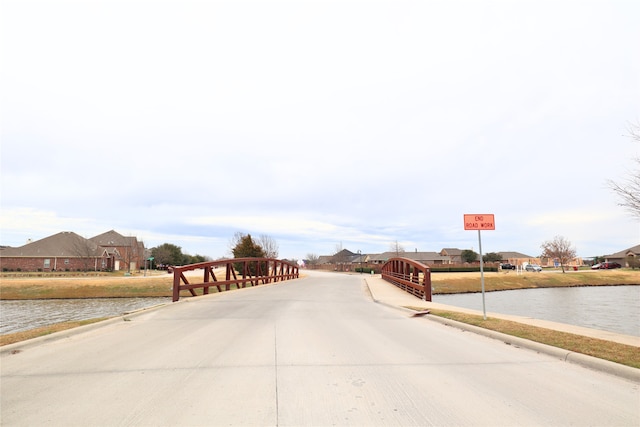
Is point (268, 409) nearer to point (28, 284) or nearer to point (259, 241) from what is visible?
point (28, 284)

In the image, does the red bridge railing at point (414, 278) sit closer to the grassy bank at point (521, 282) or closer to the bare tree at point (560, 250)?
the grassy bank at point (521, 282)

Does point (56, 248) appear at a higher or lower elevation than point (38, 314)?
higher

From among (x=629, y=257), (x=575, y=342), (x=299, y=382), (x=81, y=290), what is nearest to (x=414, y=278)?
(x=575, y=342)

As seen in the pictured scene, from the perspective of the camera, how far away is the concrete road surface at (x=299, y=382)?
144 inches

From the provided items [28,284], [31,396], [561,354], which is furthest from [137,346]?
[28,284]

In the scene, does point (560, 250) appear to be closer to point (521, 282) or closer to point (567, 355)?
point (521, 282)

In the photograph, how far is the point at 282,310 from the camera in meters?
11.8

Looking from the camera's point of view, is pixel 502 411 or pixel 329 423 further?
pixel 502 411

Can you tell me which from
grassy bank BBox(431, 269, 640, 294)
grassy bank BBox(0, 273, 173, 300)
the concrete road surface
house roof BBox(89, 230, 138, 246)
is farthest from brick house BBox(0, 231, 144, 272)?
the concrete road surface

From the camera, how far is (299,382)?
182 inches

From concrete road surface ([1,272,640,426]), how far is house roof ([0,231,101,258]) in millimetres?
55542

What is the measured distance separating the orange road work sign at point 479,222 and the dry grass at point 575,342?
2622mm

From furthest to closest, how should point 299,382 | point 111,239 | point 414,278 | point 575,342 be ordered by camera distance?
point 111,239 < point 414,278 < point 575,342 < point 299,382

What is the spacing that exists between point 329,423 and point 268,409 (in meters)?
0.68
